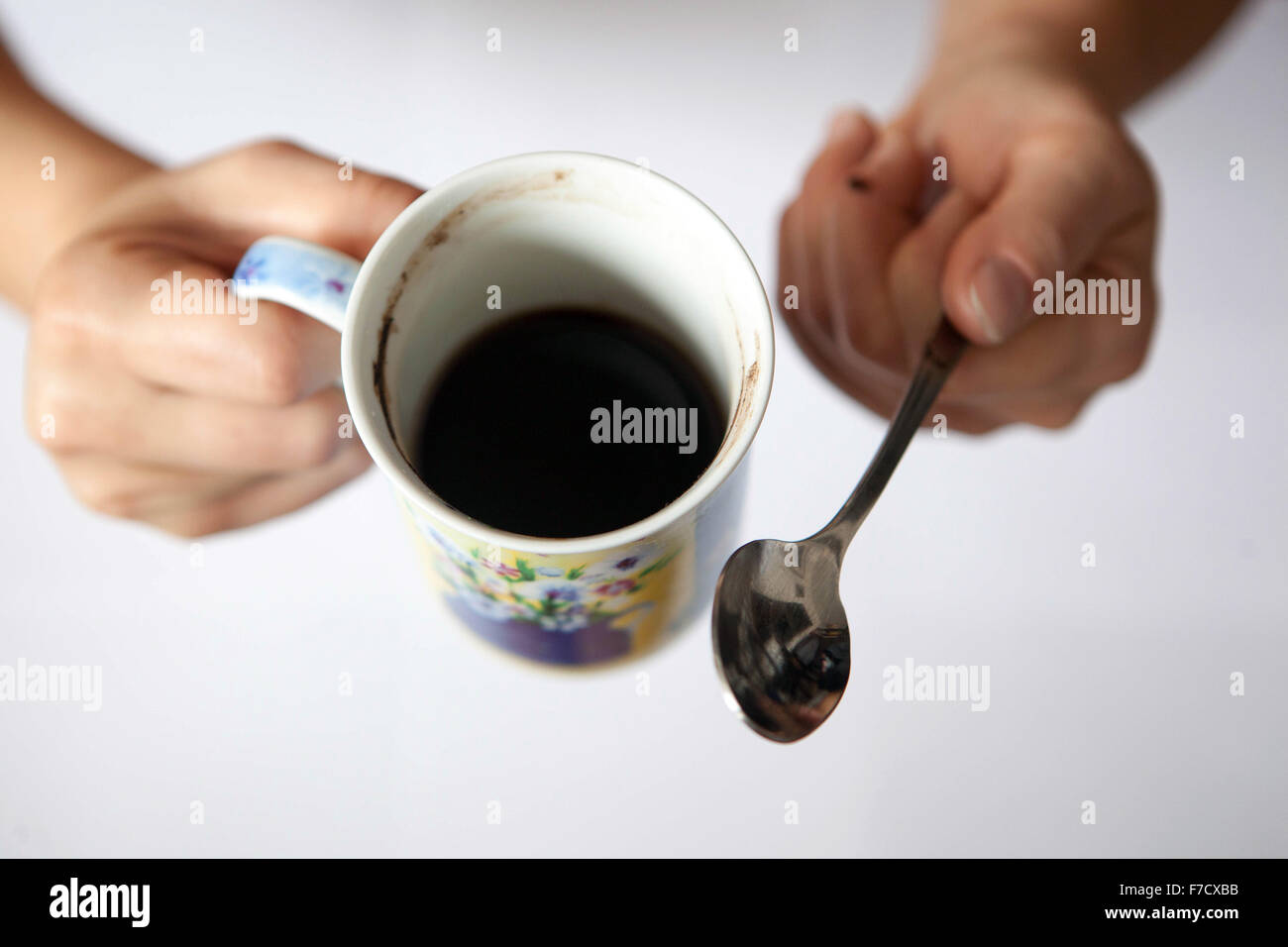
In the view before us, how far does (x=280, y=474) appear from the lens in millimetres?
495

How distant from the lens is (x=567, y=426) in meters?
0.36

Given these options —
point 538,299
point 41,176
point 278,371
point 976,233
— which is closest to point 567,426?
point 538,299

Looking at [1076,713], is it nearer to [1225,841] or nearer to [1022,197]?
[1225,841]

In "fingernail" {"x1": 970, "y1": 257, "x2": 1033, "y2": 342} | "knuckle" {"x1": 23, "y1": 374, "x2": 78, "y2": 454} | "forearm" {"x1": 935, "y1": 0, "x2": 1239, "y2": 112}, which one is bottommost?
"knuckle" {"x1": 23, "y1": 374, "x2": 78, "y2": 454}

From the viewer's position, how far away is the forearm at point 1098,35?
1.77 ft

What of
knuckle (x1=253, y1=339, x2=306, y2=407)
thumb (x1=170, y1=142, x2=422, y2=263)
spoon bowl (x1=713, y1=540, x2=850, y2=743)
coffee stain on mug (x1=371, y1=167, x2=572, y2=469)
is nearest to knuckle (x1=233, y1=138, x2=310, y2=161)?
thumb (x1=170, y1=142, x2=422, y2=263)

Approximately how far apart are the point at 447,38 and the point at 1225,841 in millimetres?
630

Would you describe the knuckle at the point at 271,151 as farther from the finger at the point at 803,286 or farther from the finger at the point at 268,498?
the finger at the point at 803,286

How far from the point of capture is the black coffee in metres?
0.34

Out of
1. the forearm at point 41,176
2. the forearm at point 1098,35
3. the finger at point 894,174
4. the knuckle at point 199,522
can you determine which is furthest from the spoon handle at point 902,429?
the forearm at point 41,176

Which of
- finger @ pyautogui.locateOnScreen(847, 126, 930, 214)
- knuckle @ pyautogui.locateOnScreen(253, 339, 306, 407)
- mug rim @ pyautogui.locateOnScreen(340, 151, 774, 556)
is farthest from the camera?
finger @ pyautogui.locateOnScreen(847, 126, 930, 214)

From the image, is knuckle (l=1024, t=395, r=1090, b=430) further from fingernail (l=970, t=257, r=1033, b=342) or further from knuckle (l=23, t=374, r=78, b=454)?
knuckle (l=23, t=374, r=78, b=454)

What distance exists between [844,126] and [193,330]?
1.25 feet
